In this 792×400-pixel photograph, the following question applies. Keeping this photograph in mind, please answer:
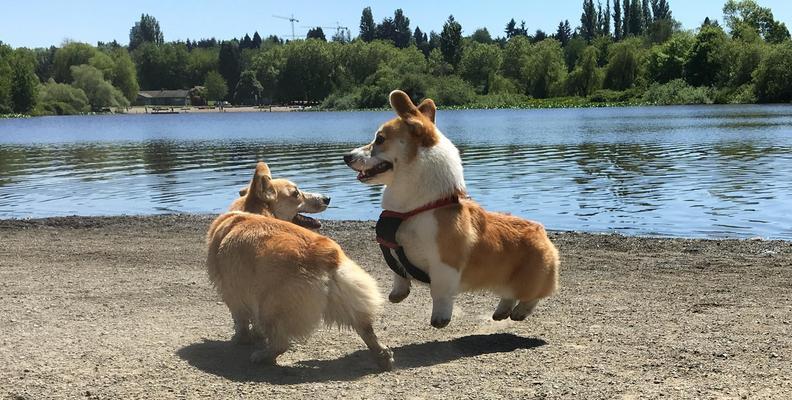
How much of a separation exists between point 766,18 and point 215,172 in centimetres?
12186

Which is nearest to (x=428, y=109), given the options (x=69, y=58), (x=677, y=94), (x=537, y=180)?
(x=537, y=180)

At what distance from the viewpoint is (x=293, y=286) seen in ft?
19.0

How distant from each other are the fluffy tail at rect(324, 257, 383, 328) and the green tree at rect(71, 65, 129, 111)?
168m

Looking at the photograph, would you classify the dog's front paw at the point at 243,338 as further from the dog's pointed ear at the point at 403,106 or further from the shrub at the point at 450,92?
the shrub at the point at 450,92

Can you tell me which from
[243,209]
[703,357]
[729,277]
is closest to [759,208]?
[729,277]

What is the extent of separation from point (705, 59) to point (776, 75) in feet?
60.7

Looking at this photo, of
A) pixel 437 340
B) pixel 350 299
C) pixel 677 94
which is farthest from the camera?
pixel 677 94

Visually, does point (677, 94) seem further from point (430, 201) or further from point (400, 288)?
point (430, 201)

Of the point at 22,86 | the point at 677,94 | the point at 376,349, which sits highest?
the point at 22,86

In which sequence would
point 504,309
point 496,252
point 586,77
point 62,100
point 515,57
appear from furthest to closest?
1. point 62,100
2. point 515,57
3. point 586,77
4. point 504,309
5. point 496,252

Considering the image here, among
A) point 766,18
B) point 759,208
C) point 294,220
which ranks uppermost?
point 766,18

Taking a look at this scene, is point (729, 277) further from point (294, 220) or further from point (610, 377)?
point (294, 220)

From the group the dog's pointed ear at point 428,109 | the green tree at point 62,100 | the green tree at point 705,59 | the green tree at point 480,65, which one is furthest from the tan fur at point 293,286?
the green tree at point 62,100

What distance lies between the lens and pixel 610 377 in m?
5.79
